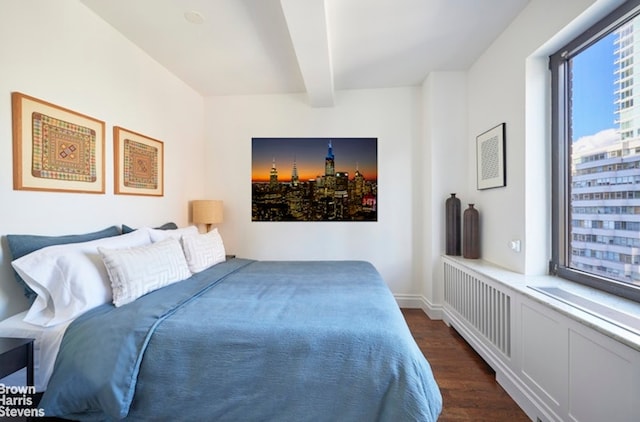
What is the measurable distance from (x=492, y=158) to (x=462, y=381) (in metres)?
1.95

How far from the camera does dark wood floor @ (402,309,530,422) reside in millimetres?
1679

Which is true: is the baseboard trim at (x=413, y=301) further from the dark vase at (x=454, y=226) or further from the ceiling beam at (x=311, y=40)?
the ceiling beam at (x=311, y=40)

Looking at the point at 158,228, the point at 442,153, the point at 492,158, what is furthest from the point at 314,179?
the point at 492,158

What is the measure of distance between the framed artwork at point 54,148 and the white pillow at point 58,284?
54 cm

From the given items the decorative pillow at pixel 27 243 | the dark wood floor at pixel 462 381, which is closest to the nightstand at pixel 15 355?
the decorative pillow at pixel 27 243

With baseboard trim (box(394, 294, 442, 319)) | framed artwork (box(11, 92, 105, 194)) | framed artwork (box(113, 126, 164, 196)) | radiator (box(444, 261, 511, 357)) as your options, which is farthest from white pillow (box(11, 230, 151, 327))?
baseboard trim (box(394, 294, 442, 319))

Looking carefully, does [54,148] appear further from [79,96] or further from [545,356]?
[545,356]

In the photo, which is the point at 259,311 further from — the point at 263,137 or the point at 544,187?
the point at 263,137

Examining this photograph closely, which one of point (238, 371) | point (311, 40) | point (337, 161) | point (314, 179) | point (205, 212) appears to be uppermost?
point (311, 40)

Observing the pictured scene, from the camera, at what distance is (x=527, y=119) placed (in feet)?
6.93

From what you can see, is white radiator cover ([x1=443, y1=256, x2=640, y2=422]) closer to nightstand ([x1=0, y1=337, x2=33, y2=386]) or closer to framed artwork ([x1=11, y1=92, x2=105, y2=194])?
nightstand ([x1=0, y1=337, x2=33, y2=386])

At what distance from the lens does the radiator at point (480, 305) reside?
6.53 ft

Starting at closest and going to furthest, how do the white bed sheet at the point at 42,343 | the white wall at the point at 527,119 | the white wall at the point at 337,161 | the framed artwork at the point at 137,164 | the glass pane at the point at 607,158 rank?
the white bed sheet at the point at 42,343 < the glass pane at the point at 607,158 < the white wall at the point at 527,119 < the framed artwork at the point at 137,164 < the white wall at the point at 337,161

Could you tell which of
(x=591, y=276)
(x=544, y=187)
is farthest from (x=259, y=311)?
(x=544, y=187)
